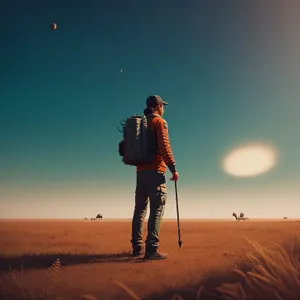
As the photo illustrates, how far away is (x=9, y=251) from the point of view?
7.08 meters

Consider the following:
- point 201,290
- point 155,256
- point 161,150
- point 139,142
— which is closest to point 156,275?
point 201,290

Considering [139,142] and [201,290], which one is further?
[139,142]

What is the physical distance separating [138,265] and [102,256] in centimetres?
147

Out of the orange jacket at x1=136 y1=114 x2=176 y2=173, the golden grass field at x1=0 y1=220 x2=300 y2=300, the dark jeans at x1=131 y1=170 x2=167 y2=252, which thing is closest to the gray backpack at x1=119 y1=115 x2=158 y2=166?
the orange jacket at x1=136 y1=114 x2=176 y2=173

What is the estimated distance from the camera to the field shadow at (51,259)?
17.8 ft

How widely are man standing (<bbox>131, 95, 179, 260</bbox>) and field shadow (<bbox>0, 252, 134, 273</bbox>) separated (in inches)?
19.2

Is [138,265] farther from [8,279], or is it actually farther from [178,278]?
[8,279]

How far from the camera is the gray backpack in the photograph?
5.95 meters

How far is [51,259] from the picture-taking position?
6.10 m

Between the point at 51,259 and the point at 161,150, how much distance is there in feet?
9.53

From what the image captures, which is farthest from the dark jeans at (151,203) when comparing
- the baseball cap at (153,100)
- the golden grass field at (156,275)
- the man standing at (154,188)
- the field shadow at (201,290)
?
the field shadow at (201,290)

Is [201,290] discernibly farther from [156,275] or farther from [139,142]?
[139,142]

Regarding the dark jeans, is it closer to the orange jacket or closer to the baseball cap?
the orange jacket

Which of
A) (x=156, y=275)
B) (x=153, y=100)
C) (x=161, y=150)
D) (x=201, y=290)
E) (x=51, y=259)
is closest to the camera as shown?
(x=201, y=290)
